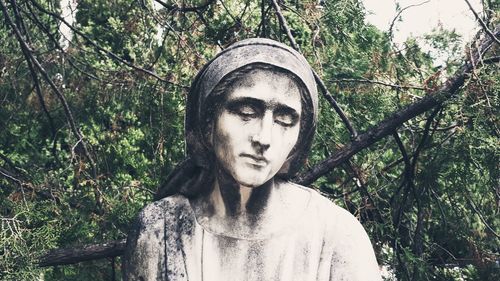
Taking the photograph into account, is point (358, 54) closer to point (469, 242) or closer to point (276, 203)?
point (469, 242)

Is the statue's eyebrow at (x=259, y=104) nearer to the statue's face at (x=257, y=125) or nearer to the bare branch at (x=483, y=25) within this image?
the statue's face at (x=257, y=125)

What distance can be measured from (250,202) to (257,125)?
14.6 inches

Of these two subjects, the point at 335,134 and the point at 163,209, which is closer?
the point at 163,209

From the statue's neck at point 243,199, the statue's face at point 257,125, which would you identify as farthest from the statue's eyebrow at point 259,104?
the statue's neck at point 243,199

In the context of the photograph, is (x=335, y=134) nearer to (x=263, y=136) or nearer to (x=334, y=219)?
(x=334, y=219)

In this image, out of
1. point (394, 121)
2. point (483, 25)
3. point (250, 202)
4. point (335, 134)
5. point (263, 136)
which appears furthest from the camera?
point (335, 134)

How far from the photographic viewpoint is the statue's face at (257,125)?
5113 millimetres

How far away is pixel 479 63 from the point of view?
7.81 meters

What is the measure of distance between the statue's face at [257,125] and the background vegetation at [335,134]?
91.8 inches

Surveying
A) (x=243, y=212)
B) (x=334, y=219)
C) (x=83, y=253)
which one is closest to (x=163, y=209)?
(x=243, y=212)

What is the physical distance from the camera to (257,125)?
5.12 m

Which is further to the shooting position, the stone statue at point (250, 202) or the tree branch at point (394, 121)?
the tree branch at point (394, 121)

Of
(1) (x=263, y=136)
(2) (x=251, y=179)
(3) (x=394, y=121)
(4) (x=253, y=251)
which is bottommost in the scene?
(4) (x=253, y=251)

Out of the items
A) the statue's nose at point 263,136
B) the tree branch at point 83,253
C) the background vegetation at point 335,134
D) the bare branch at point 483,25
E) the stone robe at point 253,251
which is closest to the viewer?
the statue's nose at point 263,136
